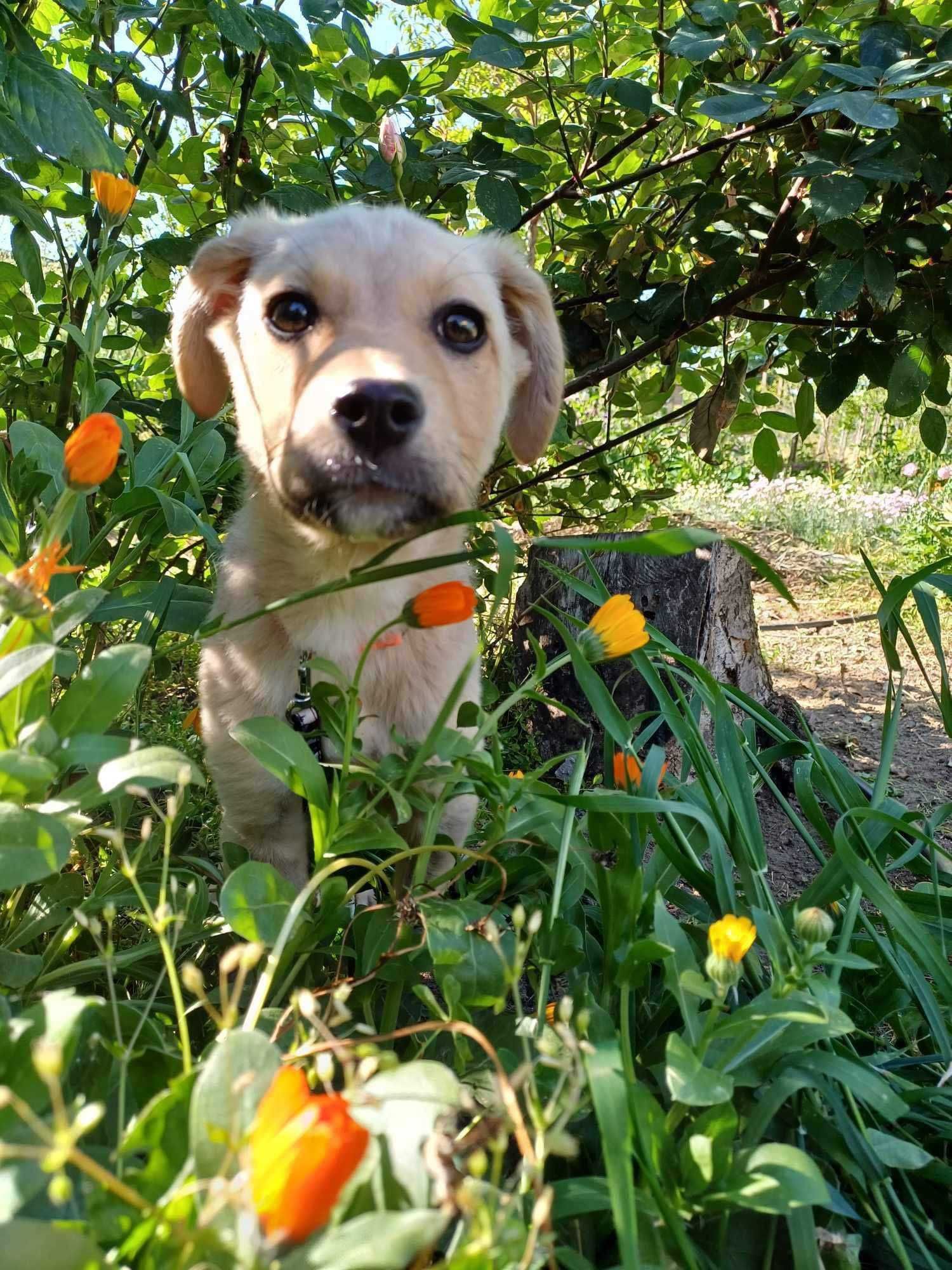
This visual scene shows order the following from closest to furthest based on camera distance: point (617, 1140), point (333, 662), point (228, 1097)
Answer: point (228, 1097) < point (617, 1140) < point (333, 662)

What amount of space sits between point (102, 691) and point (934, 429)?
7.77 feet

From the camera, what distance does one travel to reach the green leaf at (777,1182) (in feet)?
2.48

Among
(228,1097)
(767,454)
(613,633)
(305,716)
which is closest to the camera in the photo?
(228,1097)

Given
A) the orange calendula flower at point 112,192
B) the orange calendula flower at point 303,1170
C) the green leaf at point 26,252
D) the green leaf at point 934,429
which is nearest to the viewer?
the orange calendula flower at point 303,1170

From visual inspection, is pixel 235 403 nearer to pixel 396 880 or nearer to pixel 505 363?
pixel 505 363

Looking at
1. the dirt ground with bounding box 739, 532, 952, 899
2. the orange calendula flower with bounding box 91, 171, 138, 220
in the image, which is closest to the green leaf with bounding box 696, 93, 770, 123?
the orange calendula flower with bounding box 91, 171, 138, 220

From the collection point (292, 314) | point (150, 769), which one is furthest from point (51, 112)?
point (150, 769)

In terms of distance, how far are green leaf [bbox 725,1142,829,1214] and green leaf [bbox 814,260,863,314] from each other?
186 cm

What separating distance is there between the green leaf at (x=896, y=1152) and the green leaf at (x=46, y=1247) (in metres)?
0.78

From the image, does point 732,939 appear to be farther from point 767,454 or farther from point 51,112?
point 767,454

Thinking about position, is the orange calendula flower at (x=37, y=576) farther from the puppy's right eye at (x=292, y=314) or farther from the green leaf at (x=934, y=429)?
the green leaf at (x=934, y=429)

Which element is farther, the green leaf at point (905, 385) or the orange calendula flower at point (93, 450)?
the green leaf at point (905, 385)

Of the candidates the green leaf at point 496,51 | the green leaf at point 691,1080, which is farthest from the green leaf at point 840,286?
the green leaf at point 691,1080

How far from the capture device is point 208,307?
2.12 metres
